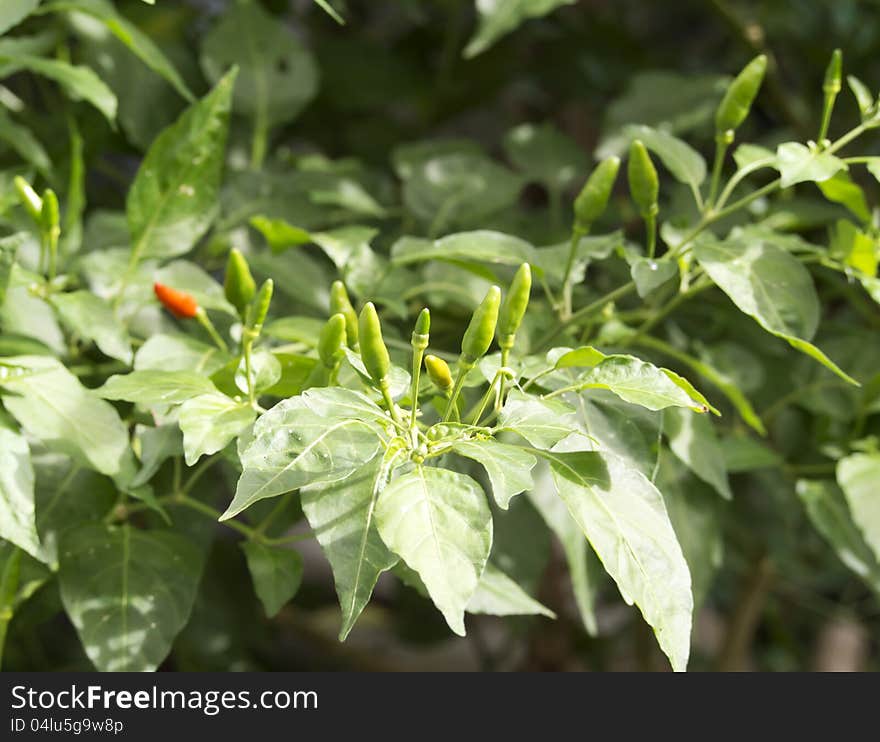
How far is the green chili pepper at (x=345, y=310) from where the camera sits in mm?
582

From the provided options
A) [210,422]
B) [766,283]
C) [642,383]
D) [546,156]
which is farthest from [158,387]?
[546,156]

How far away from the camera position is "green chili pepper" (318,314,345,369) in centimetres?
53

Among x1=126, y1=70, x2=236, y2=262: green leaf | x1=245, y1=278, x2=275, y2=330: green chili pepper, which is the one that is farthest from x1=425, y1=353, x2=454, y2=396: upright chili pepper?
x1=126, y1=70, x2=236, y2=262: green leaf

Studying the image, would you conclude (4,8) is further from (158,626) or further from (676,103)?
(676,103)

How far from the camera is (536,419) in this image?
1.72 feet

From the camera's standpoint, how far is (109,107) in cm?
75

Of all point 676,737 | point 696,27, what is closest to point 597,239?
point 676,737

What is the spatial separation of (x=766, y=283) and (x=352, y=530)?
318 millimetres

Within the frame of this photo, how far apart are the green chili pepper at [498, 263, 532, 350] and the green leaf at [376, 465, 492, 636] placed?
8 centimetres

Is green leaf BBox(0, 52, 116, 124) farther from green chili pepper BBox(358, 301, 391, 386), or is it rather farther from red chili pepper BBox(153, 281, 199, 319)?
green chili pepper BBox(358, 301, 391, 386)

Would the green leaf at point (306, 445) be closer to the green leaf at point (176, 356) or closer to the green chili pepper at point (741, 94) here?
the green leaf at point (176, 356)

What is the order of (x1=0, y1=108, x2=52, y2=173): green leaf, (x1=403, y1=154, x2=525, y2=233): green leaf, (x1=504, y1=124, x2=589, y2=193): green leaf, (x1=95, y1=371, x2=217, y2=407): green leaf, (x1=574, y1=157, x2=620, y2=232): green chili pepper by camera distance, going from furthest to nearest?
(x1=504, y1=124, x2=589, y2=193): green leaf < (x1=403, y1=154, x2=525, y2=233): green leaf < (x1=0, y1=108, x2=52, y2=173): green leaf < (x1=574, y1=157, x2=620, y2=232): green chili pepper < (x1=95, y1=371, x2=217, y2=407): green leaf

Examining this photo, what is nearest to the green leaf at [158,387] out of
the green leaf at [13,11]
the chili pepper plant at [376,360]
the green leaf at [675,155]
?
the chili pepper plant at [376,360]

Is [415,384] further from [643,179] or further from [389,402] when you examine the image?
[643,179]
